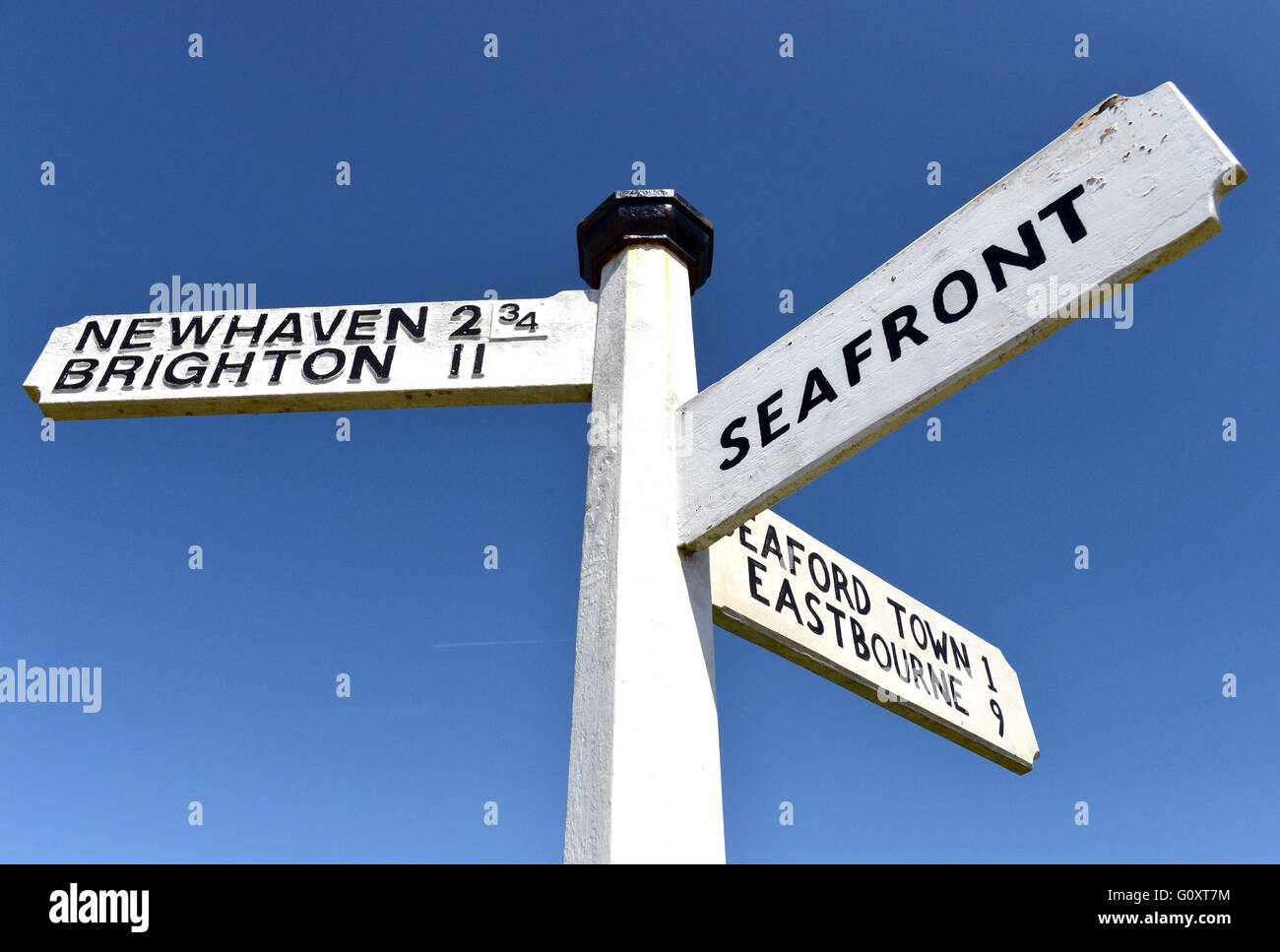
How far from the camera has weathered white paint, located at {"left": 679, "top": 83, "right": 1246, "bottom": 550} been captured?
4.88 ft

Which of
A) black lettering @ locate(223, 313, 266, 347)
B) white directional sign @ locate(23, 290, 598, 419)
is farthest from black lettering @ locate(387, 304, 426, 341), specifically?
black lettering @ locate(223, 313, 266, 347)

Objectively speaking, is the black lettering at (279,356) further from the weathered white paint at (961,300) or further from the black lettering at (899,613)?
the black lettering at (899,613)

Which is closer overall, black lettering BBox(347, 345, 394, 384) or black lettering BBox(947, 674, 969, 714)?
black lettering BBox(347, 345, 394, 384)

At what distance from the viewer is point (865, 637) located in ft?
8.38

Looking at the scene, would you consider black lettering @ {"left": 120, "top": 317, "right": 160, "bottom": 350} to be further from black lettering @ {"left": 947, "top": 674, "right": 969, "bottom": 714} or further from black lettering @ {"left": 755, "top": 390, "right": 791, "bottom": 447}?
black lettering @ {"left": 947, "top": 674, "right": 969, "bottom": 714}

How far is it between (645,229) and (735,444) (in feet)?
2.16

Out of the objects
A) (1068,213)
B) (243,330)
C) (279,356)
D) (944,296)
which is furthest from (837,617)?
(243,330)

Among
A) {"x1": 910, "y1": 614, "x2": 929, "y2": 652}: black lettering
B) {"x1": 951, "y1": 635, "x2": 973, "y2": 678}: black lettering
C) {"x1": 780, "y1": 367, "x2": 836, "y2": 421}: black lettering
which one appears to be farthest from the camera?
{"x1": 951, "y1": 635, "x2": 973, "y2": 678}: black lettering

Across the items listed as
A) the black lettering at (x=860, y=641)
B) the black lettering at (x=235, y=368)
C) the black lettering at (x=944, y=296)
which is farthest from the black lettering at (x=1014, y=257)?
the black lettering at (x=235, y=368)

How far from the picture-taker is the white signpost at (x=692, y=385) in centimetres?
161

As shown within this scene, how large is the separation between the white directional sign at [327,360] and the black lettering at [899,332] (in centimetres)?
71

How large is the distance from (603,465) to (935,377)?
2.32ft

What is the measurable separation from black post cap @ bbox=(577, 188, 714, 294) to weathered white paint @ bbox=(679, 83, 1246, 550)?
465 mm
